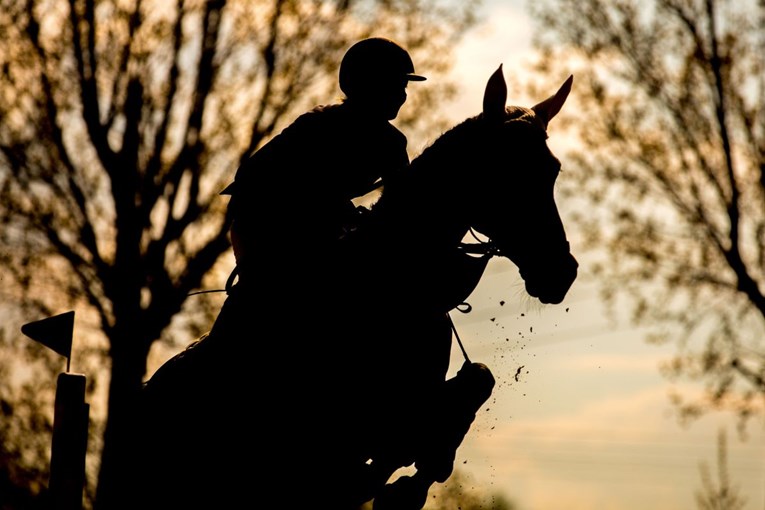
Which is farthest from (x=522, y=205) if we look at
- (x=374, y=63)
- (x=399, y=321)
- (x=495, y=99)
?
(x=374, y=63)

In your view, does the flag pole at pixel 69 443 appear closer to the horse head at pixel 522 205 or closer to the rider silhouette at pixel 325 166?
the rider silhouette at pixel 325 166

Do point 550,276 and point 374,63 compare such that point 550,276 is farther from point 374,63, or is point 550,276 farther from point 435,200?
point 374,63

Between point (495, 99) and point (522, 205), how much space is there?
19.5 inches

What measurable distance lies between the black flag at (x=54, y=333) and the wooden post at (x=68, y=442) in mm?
544

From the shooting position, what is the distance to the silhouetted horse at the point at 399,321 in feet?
17.9

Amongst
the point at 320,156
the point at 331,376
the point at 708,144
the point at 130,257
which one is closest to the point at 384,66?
the point at 320,156

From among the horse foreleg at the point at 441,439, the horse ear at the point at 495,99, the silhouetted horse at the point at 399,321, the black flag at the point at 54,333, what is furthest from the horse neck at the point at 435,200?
the black flag at the point at 54,333

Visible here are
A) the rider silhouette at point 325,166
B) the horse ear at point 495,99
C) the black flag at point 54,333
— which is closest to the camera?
the horse ear at point 495,99

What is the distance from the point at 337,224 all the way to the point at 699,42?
13061mm

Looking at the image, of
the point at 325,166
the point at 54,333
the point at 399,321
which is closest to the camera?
the point at 399,321

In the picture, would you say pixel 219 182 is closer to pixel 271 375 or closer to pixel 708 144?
pixel 708 144

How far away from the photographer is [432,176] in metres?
5.49

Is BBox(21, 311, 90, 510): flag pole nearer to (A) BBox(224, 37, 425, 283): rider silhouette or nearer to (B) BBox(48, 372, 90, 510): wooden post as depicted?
(B) BBox(48, 372, 90, 510): wooden post

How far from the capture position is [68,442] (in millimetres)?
6191
